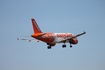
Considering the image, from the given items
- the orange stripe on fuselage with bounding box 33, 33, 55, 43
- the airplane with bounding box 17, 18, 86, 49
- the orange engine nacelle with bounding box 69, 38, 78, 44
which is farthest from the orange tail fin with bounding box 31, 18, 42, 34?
the orange engine nacelle with bounding box 69, 38, 78, 44

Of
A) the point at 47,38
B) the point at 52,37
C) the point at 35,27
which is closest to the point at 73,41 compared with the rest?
the point at 52,37

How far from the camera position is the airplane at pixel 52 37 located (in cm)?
15150

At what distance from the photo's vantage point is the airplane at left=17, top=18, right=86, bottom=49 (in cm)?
15150

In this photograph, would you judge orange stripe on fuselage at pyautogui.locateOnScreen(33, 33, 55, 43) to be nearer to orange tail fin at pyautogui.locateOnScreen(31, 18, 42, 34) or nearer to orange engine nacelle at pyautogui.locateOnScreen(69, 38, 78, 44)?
orange tail fin at pyautogui.locateOnScreen(31, 18, 42, 34)

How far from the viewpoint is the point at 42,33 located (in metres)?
151

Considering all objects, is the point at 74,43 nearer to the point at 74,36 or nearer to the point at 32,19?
the point at 74,36

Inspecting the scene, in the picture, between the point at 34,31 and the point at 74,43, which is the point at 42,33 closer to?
the point at 34,31

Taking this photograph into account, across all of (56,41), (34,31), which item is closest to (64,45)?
(56,41)

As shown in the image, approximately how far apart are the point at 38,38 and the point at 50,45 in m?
9.50

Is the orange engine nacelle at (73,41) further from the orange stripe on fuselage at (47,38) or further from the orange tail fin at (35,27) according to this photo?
the orange tail fin at (35,27)

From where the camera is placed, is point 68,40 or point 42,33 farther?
point 68,40

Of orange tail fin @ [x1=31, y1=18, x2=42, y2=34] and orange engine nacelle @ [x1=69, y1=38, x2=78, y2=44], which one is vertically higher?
orange tail fin @ [x1=31, y1=18, x2=42, y2=34]

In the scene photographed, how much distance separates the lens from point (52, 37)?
15788 cm

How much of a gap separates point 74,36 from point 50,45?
9.86 m
